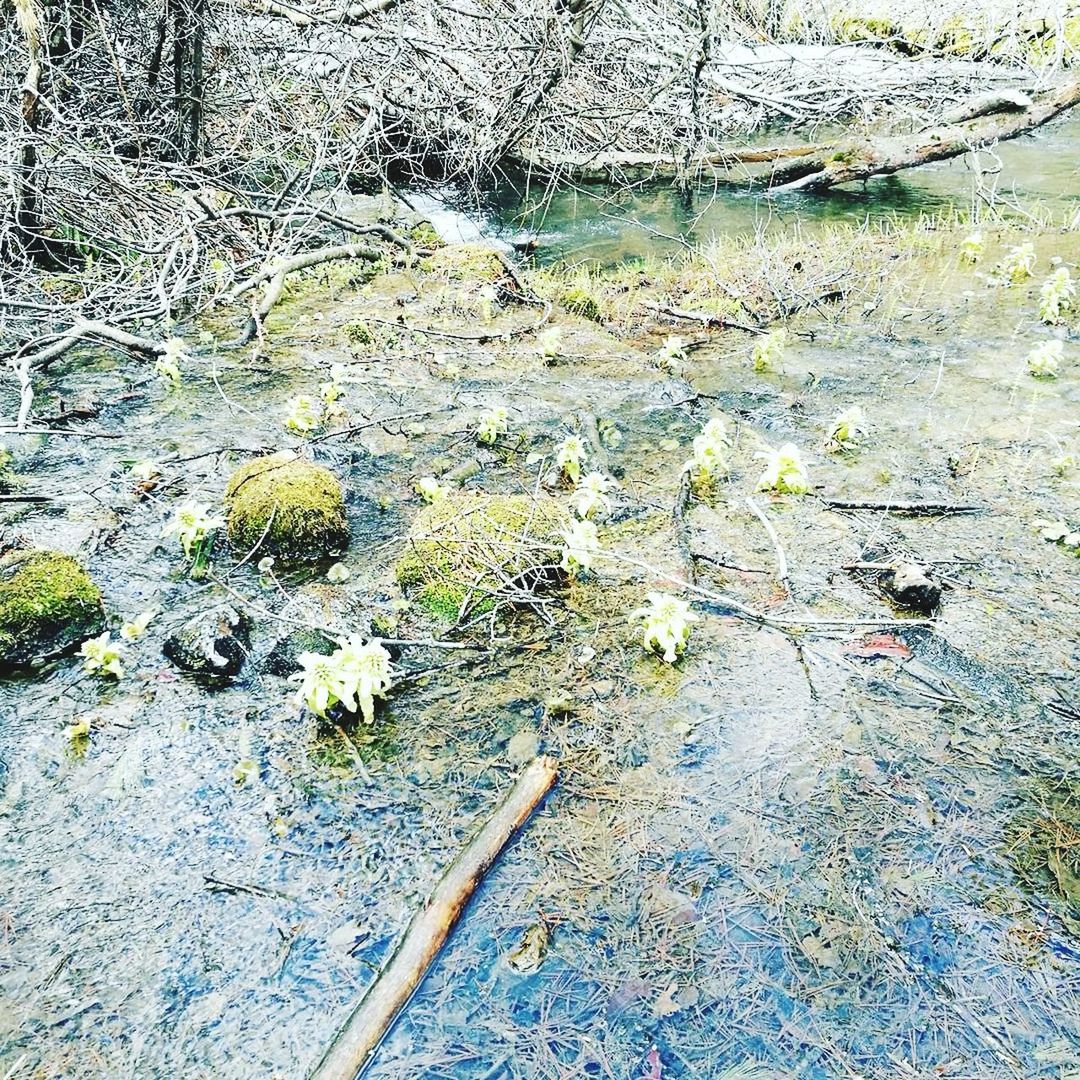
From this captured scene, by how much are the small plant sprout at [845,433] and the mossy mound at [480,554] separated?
196 centimetres

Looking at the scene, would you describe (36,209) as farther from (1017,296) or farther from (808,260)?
(1017,296)

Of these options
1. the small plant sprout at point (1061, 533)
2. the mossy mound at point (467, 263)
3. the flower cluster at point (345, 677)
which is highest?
the mossy mound at point (467, 263)

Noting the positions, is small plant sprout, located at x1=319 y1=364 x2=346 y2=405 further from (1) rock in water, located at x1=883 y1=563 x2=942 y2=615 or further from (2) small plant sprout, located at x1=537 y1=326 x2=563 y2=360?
(1) rock in water, located at x1=883 y1=563 x2=942 y2=615

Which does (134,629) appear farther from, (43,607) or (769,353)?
(769,353)

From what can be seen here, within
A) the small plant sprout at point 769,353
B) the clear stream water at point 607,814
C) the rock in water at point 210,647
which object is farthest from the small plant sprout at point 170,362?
the small plant sprout at point 769,353

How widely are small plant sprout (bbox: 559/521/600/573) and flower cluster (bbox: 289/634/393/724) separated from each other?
3.39 ft

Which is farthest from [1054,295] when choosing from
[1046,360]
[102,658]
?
[102,658]

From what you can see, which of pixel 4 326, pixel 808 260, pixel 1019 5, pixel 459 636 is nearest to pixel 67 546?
pixel 459 636

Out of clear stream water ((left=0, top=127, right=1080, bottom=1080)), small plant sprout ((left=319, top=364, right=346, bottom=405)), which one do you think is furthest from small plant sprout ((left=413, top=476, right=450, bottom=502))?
small plant sprout ((left=319, top=364, right=346, bottom=405))

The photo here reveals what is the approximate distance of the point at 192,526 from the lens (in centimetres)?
406

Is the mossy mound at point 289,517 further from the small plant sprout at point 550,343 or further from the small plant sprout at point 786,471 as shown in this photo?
the small plant sprout at point 550,343

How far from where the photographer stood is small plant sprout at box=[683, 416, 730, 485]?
4645 millimetres

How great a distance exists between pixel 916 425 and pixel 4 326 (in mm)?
6481

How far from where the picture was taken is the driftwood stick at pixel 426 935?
217cm
